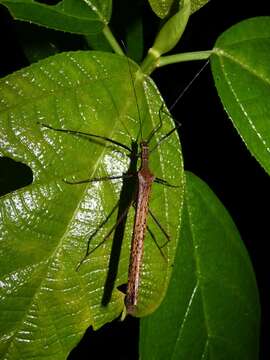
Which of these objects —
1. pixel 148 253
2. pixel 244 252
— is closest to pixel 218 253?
pixel 244 252

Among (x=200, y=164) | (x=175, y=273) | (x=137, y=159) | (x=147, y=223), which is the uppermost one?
(x=200, y=164)

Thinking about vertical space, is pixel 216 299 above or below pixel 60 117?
below

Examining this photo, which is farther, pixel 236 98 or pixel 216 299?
pixel 216 299

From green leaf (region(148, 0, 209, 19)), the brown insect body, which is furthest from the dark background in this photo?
green leaf (region(148, 0, 209, 19))

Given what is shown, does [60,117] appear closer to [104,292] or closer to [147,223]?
[147,223]

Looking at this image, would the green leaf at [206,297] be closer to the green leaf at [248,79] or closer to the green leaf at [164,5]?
the green leaf at [248,79]

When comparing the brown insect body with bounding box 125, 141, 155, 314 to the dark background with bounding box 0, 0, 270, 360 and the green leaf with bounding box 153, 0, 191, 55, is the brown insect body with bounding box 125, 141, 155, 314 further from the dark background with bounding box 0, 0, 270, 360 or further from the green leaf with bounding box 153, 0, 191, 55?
the dark background with bounding box 0, 0, 270, 360
